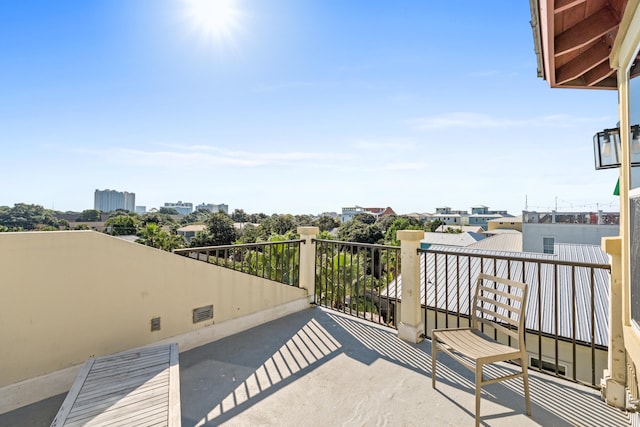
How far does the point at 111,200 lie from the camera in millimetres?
107688

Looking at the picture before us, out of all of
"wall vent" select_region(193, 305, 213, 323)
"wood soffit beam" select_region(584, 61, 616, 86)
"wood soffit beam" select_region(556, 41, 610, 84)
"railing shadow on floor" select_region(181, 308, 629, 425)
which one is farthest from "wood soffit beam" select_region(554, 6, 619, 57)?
"wall vent" select_region(193, 305, 213, 323)

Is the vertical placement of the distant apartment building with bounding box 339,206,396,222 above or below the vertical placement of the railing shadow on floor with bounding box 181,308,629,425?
above

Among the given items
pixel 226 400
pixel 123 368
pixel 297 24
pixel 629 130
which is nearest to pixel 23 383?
pixel 123 368

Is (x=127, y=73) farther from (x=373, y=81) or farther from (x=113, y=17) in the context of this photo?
(x=373, y=81)

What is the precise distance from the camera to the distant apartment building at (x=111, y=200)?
10400 centimetres

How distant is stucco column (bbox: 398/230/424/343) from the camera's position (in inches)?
125

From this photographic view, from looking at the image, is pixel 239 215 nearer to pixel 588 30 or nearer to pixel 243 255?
pixel 243 255

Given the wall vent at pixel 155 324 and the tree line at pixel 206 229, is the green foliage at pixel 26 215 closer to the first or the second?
the tree line at pixel 206 229

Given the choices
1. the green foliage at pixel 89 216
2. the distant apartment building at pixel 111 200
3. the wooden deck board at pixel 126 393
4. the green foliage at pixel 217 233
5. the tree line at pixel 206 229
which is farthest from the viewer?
the distant apartment building at pixel 111 200

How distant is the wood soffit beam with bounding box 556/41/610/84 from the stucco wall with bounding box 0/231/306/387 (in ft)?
13.8

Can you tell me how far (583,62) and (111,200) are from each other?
134 m

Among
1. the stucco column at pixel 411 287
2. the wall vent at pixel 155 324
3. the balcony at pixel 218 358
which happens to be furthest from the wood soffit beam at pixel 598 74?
the wall vent at pixel 155 324

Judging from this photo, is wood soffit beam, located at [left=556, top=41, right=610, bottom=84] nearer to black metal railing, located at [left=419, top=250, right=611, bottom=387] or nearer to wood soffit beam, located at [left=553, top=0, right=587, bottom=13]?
wood soffit beam, located at [left=553, top=0, right=587, bottom=13]

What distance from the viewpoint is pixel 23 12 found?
535 cm
